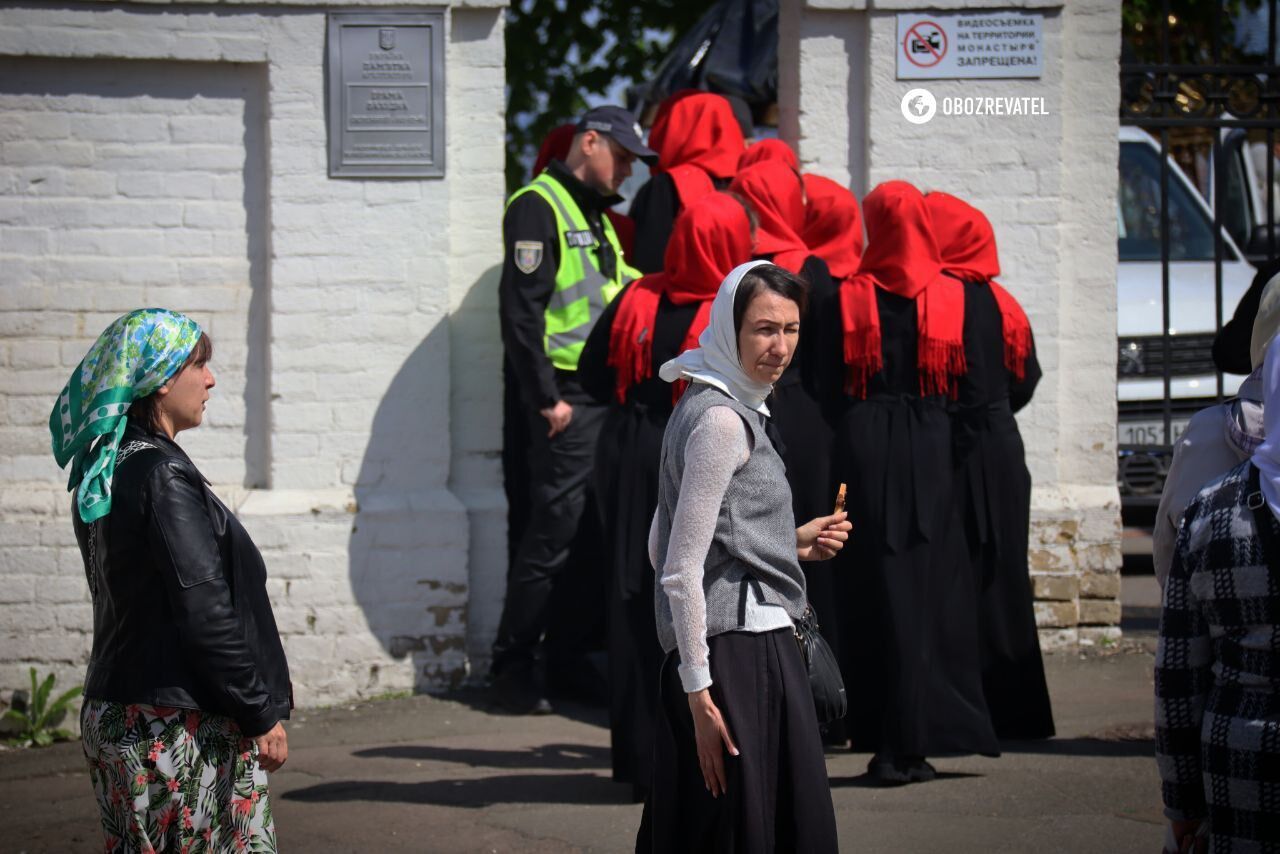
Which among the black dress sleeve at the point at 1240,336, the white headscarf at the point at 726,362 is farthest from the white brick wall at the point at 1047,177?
the white headscarf at the point at 726,362

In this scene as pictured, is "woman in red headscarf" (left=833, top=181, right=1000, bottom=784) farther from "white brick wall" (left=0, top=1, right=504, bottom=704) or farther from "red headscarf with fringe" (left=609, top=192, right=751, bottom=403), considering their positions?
"white brick wall" (left=0, top=1, right=504, bottom=704)

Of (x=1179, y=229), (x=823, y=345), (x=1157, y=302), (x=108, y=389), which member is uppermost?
(x=1179, y=229)

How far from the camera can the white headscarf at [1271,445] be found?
284 centimetres

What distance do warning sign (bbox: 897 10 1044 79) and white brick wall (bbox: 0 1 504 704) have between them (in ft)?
5.88

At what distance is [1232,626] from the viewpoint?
288 cm

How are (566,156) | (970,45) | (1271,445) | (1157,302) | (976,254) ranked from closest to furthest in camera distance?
(1271,445)
(976,254)
(970,45)
(566,156)
(1157,302)

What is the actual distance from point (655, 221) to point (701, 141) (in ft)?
1.45

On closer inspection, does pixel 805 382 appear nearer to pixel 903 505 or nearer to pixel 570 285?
pixel 903 505

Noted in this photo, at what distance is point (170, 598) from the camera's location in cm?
328

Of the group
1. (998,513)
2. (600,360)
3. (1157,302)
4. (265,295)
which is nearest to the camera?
(600,360)

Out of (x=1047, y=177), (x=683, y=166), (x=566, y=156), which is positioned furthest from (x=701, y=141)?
(x=1047, y=177)

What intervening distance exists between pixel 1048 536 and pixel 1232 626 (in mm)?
4221

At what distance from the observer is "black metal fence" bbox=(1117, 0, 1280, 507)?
24.3 feet

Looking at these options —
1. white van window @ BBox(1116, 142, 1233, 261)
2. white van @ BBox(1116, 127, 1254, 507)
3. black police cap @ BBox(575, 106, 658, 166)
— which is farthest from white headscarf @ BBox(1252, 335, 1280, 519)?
white van window @ BBox(1116, 142, 1233, 261)
